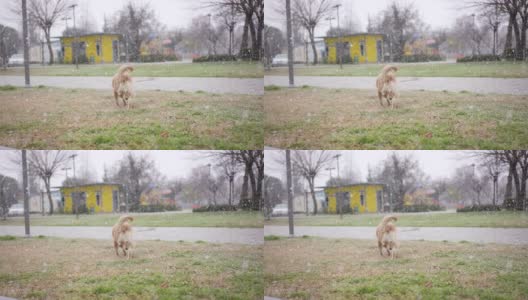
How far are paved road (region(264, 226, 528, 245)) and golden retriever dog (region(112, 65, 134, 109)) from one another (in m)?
2.11

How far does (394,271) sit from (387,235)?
1.39 ft

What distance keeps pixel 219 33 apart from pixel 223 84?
1.86 ft

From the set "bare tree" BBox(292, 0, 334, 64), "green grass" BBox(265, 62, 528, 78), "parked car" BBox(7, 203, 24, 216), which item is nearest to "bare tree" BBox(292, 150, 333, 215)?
"green grass" BBox(265, 62, 528, 78)

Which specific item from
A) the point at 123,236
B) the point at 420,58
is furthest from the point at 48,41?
the point at 420,58

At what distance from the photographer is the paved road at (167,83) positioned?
740 cm

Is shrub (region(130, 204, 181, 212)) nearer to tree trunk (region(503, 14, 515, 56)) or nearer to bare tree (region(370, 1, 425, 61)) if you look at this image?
bare tree (region(370, 1, 425, 61))

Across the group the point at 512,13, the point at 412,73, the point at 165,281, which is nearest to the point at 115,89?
the point at 165,281

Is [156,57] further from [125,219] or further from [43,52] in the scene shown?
[125,219]

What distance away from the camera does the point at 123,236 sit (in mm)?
7484

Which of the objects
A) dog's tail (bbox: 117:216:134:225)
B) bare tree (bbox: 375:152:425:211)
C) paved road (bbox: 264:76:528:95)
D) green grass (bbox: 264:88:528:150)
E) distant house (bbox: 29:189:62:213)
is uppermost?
paved road (bbox: 264:76:528:95)

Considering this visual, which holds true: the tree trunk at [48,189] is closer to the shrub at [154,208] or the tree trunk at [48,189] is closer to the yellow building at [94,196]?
the yellow building at [94,196]

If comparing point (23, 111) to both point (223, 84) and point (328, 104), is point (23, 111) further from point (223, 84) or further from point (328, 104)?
point (328, 104)

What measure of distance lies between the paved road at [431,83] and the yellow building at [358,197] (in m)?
1.08

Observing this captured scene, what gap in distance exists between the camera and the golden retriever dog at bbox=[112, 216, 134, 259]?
7.44m
